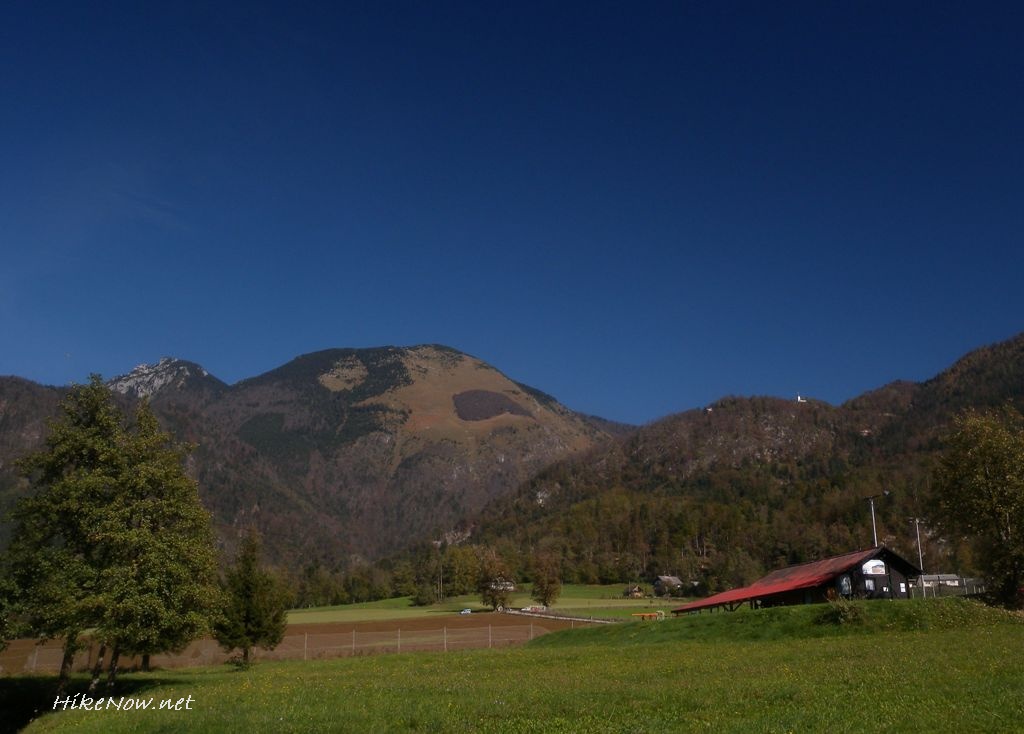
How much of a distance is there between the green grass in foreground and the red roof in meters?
22.3

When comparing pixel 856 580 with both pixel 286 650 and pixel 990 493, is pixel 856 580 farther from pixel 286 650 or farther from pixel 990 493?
pixel 286 650

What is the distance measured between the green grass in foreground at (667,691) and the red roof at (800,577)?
2232 centimetres

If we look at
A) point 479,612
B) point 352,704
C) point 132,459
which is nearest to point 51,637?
point 132,459

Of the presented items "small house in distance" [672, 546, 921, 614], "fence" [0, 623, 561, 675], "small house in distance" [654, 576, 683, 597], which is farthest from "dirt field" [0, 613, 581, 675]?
"small house in distance" [654, 576, 683, 597]

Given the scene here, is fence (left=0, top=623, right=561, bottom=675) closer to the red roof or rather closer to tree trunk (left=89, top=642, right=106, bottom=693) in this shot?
tree trunk (left=89, top=642, right=106, bottom=693)

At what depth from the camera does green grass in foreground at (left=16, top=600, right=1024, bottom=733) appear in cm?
1708

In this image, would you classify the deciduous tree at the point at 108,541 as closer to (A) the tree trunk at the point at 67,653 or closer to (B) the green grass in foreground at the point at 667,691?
(A) the tree trunk at the point at 67,653

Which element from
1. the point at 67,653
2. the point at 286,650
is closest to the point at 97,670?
the point at 67,653

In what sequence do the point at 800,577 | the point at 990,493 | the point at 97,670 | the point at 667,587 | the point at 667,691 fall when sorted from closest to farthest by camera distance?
the point at 667,691 → the point at 97,670 → the point at 990,493 → the point at 800,577 → the point at 667,587

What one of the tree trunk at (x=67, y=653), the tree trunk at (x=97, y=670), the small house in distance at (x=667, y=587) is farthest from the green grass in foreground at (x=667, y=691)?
the small house in distance at (x=667, y=587)

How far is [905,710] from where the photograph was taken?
1678 cm

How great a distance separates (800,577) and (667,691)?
49.6 m

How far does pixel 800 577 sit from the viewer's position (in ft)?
217

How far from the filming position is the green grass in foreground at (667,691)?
17.1 m
